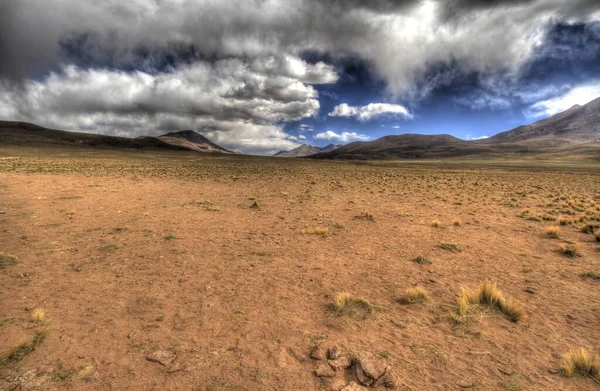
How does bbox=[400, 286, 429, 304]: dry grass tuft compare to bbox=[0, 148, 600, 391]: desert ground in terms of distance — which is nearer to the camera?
bbox=[0, 148, 600, 391]: desert ground

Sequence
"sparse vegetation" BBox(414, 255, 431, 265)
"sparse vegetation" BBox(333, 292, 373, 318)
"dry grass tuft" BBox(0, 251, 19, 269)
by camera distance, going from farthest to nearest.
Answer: "sparse vegetation" BBox(414, 255, 431, 265) < "dry grass tuft" BBox(0, 251, 19, 269) < "sparse vegetation" BBox(333, 292, 373, 318)

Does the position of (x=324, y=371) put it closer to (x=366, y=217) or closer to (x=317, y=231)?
(x=317, y=231)

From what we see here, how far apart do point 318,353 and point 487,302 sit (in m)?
4.18

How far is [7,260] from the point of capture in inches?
302

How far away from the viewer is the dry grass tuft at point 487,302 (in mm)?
5571

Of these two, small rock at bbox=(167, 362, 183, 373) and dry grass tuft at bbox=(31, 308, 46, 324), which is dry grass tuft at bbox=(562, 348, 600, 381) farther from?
dry grass tuft at bbox=(31, 308, 46, 324)

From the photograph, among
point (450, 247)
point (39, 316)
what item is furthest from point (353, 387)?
point (450, 247)

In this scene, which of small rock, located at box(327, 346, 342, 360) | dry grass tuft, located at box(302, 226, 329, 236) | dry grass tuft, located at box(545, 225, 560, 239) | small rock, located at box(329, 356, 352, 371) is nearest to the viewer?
small rock, located at box(329, 356, 352, 371)

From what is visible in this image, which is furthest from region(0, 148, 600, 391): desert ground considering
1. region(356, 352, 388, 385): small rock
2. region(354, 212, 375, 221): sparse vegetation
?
region(354, 212, 375, 221): sparse vegetation

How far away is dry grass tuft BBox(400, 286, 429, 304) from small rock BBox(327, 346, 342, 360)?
2.44 meters

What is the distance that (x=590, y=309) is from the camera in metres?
5.95

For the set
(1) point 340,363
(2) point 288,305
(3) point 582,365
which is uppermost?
(3) point 582,365

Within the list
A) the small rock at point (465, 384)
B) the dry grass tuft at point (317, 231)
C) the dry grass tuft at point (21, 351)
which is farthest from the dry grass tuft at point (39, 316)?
the dry grass tuft at point (317, 231)

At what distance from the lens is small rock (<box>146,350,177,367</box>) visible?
4277 mm
